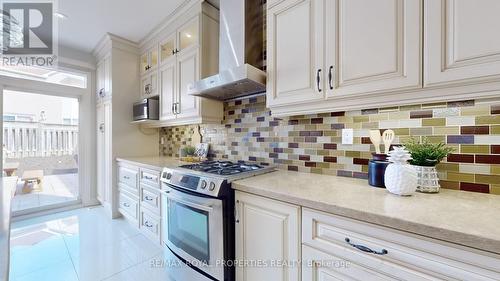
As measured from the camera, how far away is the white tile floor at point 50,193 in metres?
3.02

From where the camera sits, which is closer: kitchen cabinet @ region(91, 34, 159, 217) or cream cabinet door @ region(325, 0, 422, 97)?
cream cabinet door @ region(325, 0, 422, 97)

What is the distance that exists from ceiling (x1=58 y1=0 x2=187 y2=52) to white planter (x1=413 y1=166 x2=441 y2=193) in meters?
2.50

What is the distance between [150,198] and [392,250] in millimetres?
2117

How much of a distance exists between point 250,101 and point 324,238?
141 centimetres

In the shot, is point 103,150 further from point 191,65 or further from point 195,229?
point 195,229

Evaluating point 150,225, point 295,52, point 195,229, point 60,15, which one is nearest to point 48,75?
point 60,15

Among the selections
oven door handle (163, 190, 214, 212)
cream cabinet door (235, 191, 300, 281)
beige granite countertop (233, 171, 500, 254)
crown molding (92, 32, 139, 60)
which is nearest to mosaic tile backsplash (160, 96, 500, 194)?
beige granite countertop (233, 171, 500, 254)

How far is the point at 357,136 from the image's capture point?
1400 mm

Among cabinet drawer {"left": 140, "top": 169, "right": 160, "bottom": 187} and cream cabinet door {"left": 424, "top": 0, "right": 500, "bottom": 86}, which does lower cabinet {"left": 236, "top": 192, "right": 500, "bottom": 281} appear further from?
cabinet drawer {"left": 140, "top": 169, "right": 160, "bottom": 187}

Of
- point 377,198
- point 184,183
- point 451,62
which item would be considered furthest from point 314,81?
point 184,183

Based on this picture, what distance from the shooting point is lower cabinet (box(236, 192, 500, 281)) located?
0.64m

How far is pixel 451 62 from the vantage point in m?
0.87

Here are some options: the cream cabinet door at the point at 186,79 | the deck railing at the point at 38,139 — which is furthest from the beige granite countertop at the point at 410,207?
the deck railing at the point at 38,139

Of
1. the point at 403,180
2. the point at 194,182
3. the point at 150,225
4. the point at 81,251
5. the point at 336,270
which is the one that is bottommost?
the point at 81,251
